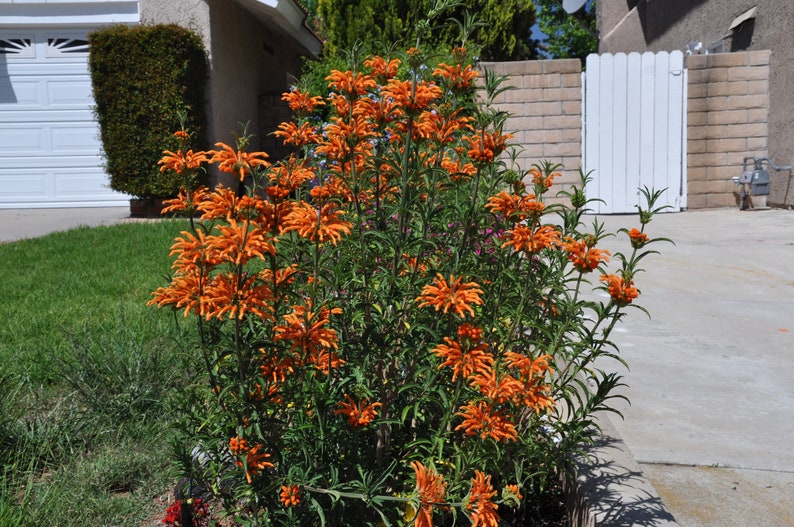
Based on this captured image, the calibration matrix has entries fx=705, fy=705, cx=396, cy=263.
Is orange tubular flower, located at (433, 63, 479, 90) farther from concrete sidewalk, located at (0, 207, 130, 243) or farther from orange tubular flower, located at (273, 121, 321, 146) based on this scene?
concrete sidewalk, located at (0, 207, 130, 243)

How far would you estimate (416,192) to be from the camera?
7.15 feet

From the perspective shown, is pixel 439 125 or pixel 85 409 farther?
pixel 85 409

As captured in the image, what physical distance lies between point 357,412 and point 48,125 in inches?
461

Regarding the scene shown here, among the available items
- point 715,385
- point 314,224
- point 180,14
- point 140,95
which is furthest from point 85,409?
point 180,14

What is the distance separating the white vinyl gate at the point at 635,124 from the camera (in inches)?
407

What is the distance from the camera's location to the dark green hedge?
31.2ft

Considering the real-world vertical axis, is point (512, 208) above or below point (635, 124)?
below

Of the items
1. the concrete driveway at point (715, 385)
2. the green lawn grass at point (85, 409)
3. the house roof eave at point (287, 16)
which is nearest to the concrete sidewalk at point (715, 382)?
the concrete driveway at point (715, 385)

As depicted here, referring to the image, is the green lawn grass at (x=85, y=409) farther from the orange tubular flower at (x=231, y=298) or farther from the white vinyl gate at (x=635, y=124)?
Result: the white vinyl gate at (x=635, y=124)

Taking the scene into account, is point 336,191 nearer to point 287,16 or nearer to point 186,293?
point 186,293

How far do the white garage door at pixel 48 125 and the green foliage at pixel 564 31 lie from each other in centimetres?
2722

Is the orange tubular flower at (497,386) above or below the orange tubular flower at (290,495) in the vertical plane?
above

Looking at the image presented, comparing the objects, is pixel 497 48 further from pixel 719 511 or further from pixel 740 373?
pixel 719 511

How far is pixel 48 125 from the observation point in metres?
11.7
